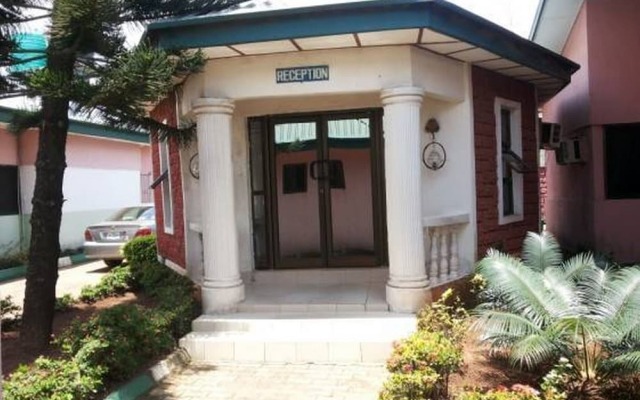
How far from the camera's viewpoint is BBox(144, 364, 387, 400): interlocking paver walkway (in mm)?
4715

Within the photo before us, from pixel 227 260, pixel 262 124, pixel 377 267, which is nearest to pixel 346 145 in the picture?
pixel 262 124

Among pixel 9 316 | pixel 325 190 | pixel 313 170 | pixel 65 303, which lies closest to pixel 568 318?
pixel 325 190

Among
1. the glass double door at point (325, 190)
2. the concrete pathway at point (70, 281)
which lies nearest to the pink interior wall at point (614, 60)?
the glass double door at point (325, 190)

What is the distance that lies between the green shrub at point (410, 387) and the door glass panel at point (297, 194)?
366 cm

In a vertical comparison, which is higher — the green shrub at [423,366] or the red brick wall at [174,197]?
the red brick wall at [174,197]

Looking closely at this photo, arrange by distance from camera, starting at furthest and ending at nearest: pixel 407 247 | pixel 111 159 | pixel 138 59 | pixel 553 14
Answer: pixel 111 159 < pixel 553 14 < pixel 407 247 < pixel 138 59

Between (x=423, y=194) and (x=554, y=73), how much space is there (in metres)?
2.57

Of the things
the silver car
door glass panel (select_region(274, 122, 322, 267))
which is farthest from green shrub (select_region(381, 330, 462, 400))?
the silver car

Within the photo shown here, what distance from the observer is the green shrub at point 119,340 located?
4680 mm

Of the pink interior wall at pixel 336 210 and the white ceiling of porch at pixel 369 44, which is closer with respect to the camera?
the white ceiling of porch at pixel 369 44

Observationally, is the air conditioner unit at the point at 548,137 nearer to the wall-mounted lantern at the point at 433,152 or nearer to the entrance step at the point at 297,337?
the wall-mounted lantern at the point at 433,152

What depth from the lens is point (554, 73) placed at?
25.6ft

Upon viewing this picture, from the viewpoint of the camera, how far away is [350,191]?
24.7ft

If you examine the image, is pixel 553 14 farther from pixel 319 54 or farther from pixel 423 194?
pixel 319 54
